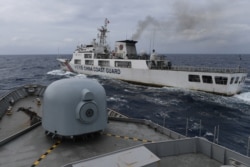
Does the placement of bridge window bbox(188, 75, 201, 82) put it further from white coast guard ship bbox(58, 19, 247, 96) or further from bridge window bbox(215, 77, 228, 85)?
bridge window bbox(215, 77, 228, 85)

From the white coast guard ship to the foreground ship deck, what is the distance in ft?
93.0

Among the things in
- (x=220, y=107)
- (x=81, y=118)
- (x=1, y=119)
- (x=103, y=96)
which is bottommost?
(x=220, y=107)

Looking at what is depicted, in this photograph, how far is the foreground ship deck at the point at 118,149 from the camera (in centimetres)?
662

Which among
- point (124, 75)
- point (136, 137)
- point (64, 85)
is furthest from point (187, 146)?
point (124, 75)

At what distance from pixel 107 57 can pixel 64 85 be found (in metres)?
46.8

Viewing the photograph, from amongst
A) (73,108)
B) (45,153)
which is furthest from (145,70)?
(45,153)

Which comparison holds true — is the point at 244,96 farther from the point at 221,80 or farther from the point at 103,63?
the point at 103,63

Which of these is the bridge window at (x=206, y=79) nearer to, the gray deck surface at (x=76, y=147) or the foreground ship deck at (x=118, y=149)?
the foreground ship deck at (x=118, y=149)

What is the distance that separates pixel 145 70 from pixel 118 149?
36276 mm

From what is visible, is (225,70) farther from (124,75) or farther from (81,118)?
(81,118)

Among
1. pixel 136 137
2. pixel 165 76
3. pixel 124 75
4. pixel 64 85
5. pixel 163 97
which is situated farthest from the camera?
pixel 124 75

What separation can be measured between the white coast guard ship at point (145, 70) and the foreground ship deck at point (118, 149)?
1116 inches

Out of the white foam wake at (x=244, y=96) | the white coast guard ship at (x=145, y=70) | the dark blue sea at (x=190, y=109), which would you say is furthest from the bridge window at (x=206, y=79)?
the white foam wake at (x=244, y=96)

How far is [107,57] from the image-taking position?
57.3 meters
